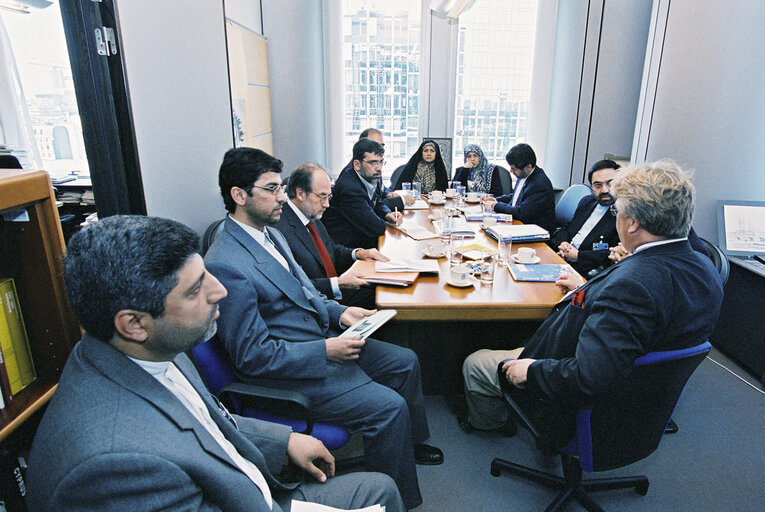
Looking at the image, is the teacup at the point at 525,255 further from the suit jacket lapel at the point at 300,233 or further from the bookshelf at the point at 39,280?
the bookshelf at the point at 39,280

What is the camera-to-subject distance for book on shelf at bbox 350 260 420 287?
7.32 ft

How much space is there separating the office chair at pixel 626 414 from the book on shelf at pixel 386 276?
755 millimetres

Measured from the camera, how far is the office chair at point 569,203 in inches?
158

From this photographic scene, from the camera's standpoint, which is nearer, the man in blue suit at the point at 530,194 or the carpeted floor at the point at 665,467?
the carpeted floor at the point at 665,467

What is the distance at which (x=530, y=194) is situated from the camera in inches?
150

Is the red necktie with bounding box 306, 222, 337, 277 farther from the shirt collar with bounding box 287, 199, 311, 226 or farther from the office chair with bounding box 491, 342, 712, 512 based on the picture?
the office chair with bounding box 491, 342, 712, 512

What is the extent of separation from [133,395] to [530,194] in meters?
3.51

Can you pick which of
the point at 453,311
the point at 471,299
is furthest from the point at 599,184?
the point at 453,311

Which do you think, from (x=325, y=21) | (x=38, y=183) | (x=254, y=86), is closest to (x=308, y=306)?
(x=38, y=183)

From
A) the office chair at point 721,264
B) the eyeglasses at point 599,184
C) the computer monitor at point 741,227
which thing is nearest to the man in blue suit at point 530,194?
the eyeglasses at point 599,184

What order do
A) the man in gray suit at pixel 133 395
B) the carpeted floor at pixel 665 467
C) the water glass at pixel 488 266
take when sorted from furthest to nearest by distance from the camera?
the water glass at pixel 488 266 < the carpeted floor at pixel 665 467 < the man in gray suit at pixel 133 395

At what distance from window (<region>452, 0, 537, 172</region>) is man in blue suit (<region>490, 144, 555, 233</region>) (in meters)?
2.17

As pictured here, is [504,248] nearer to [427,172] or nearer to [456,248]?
[456,248]

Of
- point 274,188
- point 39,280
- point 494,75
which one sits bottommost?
point 39,280
